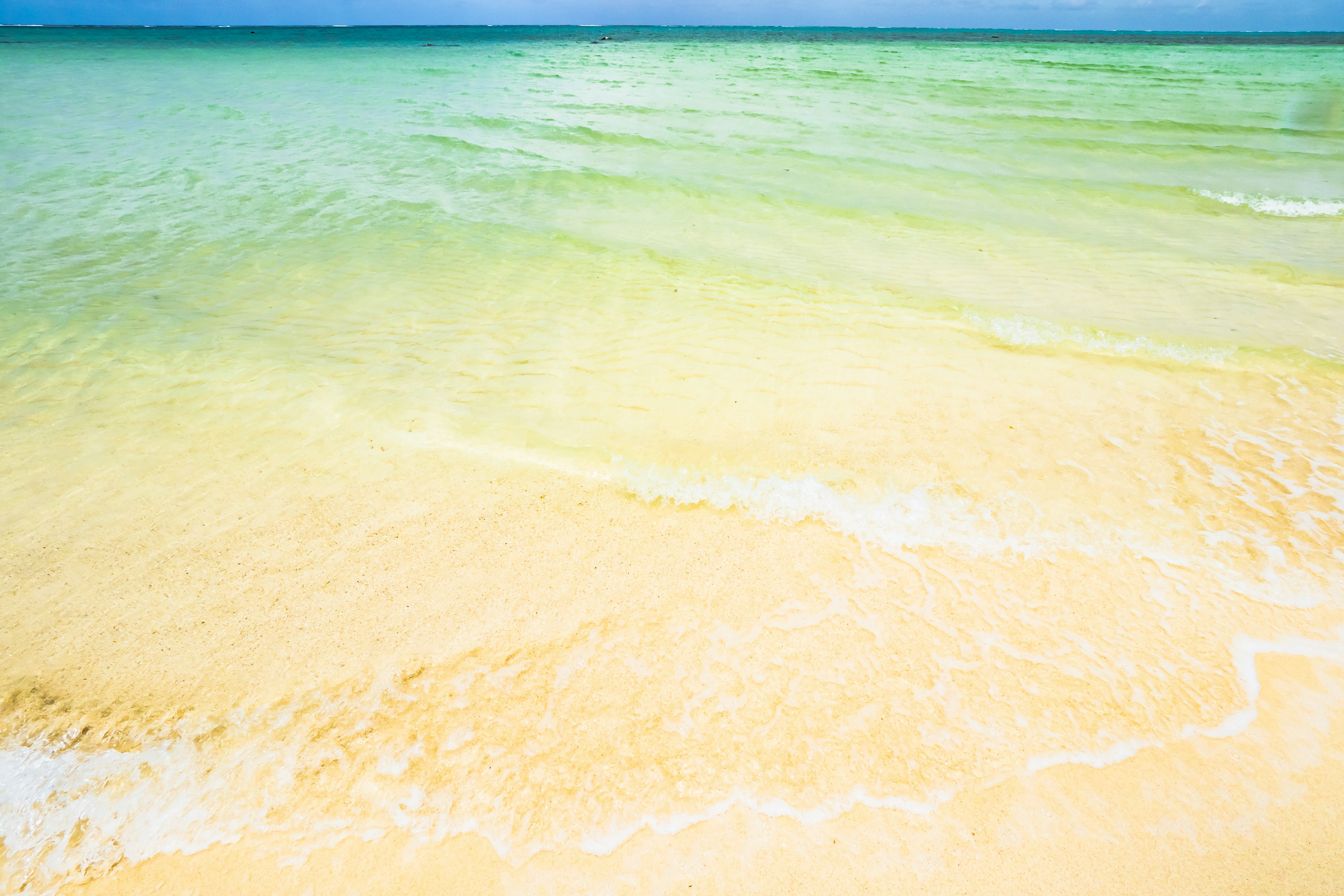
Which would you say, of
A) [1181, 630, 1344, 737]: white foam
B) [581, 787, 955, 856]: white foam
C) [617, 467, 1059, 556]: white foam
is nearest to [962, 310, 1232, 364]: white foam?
[617, 467, 1059, 556]: white foam

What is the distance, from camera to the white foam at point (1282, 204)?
880cm

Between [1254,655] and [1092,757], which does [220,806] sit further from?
[1254,655]

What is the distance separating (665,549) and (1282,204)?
11.4m

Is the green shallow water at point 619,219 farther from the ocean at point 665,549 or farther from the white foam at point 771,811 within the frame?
the white foam at point 771,811

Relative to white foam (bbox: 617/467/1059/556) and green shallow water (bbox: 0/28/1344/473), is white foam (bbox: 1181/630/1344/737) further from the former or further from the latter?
green shallow water (bbox: 0/28/1344/473)

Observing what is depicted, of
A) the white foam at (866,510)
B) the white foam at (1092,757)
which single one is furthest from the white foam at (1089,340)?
the white foam at (1092,757)

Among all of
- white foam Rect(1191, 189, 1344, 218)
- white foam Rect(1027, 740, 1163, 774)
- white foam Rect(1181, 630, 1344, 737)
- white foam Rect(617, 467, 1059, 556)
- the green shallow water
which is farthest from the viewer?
white foam Rect(1191, 189, 1344, 218)

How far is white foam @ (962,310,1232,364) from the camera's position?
5.06 m

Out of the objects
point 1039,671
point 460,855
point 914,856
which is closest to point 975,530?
point 1039,671

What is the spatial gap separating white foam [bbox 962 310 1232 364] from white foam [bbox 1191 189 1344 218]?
5.93 metres

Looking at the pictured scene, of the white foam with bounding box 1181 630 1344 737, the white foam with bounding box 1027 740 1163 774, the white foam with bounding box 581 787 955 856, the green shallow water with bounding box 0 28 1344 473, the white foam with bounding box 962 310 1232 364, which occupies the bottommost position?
the white foam with bounding box 581 787 955 856

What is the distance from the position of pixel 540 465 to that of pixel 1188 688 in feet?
11.0

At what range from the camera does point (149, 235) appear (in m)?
7.29

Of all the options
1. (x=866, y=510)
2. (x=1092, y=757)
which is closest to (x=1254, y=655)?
(x=1092, y=757)
